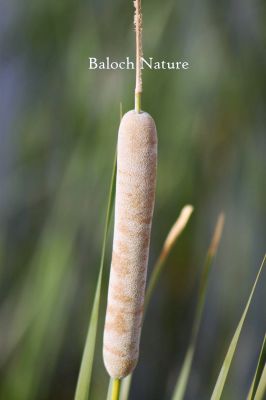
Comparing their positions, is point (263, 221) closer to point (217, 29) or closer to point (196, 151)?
point (196, 151)

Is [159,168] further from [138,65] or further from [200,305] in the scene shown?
[138,65]

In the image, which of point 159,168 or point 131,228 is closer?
point 131,228

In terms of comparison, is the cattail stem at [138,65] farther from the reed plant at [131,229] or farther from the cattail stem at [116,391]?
the cattail stem at [116,391]

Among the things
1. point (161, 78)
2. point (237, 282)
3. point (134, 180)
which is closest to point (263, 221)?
point (237, 282)

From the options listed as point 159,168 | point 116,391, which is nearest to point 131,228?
point 116,391

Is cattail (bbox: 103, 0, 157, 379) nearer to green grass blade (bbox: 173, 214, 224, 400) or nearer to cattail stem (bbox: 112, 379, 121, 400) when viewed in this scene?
cattail stem (bbox: 112, 379, 121, 400)

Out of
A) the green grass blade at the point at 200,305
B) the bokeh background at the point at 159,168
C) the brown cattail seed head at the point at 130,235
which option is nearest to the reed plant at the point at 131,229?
the brown cattail seed head at the point at 130,235
